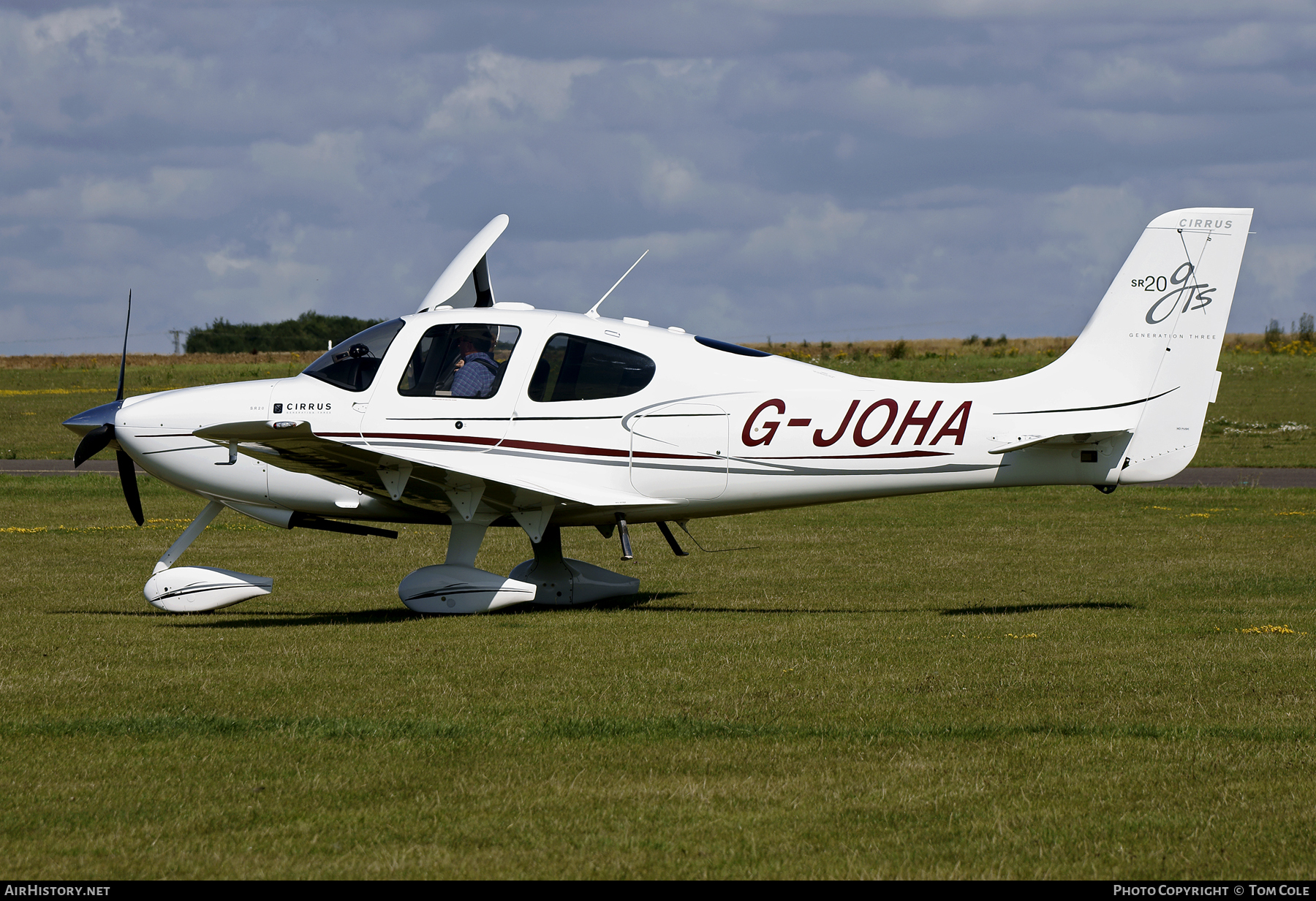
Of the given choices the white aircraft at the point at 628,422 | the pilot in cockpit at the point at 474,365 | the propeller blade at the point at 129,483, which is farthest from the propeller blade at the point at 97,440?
the pilot in cockpit at the point at 474,365

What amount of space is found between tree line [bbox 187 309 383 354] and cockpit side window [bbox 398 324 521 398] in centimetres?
7192

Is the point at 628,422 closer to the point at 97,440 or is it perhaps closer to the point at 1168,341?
the point at 1168,341

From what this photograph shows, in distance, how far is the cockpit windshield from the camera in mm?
12344

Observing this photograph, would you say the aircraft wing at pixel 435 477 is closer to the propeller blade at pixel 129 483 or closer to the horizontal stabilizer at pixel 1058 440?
the propeller blade at pixel 129 483

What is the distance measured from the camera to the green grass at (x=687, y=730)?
5270 millimetres

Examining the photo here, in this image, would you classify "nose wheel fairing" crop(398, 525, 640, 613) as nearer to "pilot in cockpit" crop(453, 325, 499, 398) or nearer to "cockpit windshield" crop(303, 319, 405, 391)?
"pilot in cockpit" crop(453, 325, 499, 398)

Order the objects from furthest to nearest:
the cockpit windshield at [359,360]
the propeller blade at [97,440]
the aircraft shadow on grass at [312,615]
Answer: the propeller blade at [97,440] < the cockpit windshield at [359,360] < the aircraft shadow on grass at [312,615]

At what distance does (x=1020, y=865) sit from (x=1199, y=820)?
103 centimetres

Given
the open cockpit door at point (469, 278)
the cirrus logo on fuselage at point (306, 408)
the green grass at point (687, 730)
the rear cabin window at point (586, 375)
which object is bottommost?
the green grass at point (687, 730)

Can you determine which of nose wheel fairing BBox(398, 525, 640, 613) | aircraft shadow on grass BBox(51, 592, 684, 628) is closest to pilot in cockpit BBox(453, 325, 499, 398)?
nose wheel fairing BBox(398, 525, 640, 613)

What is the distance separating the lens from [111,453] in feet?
125

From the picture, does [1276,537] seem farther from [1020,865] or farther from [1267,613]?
[1020,865]

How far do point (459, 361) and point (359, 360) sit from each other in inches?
38.5

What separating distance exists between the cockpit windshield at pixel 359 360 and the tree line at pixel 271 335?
235 ft
